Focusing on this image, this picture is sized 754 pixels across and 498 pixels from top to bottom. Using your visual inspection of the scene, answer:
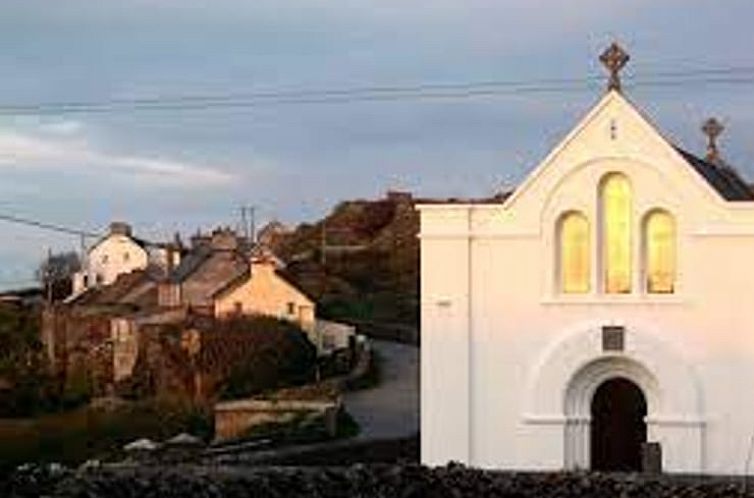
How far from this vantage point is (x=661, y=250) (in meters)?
36.2

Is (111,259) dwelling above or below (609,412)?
above

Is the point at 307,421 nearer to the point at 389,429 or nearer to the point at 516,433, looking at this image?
the point at 389,429

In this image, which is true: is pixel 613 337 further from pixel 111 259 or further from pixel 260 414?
pixel 111 259

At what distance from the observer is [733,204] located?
3503cm

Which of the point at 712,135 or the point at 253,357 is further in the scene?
the point at 253,357

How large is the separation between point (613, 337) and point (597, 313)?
0.56m

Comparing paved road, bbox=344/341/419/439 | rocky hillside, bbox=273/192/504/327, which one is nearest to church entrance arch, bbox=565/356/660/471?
paved road, bbox=344/341/419/439

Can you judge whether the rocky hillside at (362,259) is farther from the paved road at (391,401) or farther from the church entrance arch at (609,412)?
the church entrance arch at (609,412)

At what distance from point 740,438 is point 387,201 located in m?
77.1

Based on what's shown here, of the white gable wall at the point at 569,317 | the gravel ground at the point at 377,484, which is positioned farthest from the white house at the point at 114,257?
the gravel ground at the point at 377,484

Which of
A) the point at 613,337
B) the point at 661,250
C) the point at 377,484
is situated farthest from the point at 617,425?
the point at 377,484

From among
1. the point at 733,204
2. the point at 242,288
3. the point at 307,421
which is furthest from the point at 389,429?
the point at 242,288

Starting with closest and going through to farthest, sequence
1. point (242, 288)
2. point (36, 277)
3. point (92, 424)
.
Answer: point (92, 424), point (242, 288), point (36, 277)

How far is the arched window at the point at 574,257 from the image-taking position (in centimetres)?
3644
